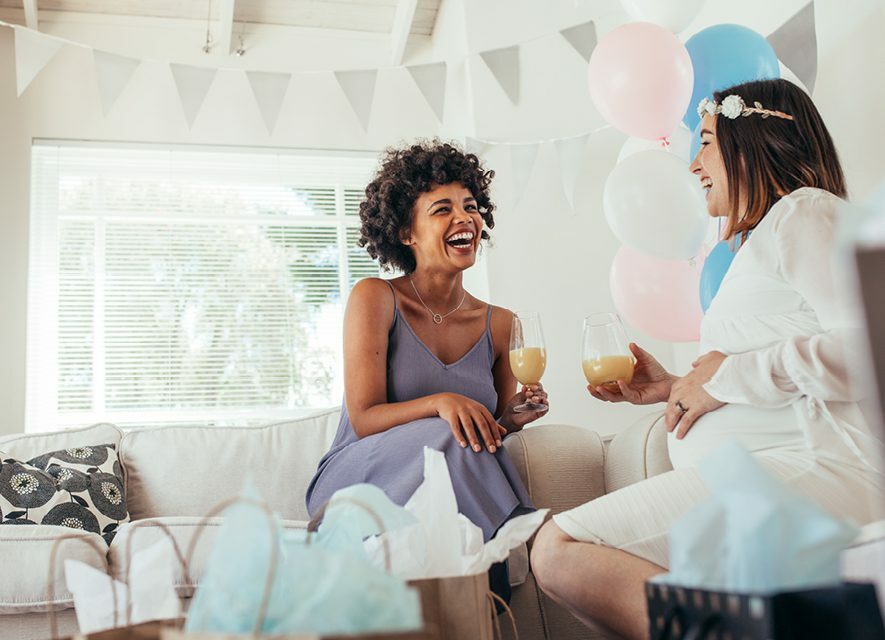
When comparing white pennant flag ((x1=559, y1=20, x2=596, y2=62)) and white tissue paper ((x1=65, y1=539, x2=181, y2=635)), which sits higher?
white pennant flag ((x1=559, y1=20, x2=596, y2=62))

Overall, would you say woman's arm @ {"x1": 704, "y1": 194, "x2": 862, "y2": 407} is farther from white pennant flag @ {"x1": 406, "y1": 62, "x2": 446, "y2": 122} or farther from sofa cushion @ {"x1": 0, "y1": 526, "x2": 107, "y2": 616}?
white pennant flag @ {"x1": 406, "y1": 62, "x2": 446, "y2": 122}

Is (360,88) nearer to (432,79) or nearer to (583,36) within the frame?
(432,79)

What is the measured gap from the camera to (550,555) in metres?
1.42

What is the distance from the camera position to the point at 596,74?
9.66 feet

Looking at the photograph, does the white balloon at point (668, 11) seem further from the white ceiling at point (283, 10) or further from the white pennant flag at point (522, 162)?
the white ceiling at point (283, 10)

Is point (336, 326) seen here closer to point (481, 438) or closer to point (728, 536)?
point (481, 438)

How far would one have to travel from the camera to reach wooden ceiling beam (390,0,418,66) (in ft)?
15.1

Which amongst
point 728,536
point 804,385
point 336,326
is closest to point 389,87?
point 336,326

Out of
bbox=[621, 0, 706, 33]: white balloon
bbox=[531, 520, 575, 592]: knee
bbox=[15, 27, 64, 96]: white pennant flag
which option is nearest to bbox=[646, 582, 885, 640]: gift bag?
bbox=[531, 520, 575, 592]: knee

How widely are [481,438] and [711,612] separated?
1.16 m

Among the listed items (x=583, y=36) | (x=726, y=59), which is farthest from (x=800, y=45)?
(x=583, y=36)

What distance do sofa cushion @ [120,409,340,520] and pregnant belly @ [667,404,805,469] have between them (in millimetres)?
1424

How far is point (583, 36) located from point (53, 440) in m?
2.65

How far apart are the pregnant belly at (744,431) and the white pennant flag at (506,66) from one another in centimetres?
261
